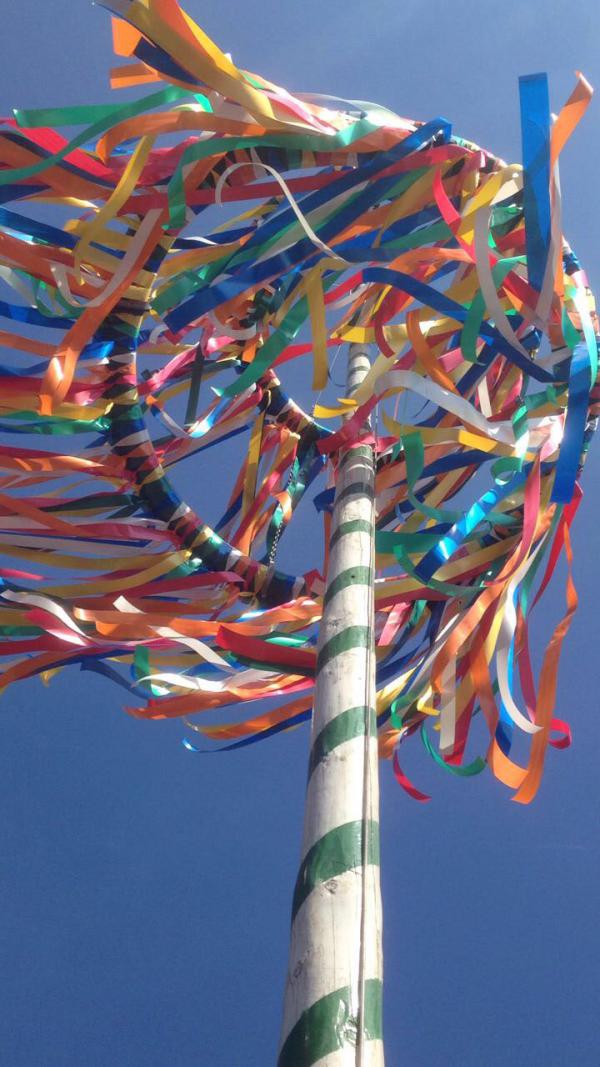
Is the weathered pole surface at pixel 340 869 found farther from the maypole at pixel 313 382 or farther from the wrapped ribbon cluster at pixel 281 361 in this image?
the wrapped ribbon cluster at pixel 281 361

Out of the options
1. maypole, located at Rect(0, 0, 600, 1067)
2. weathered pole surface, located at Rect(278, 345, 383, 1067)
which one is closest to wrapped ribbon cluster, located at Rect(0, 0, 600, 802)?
maypole, located at Rect(0, 0, 600, 1067)

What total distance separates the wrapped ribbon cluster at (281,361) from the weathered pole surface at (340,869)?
41 centimetres

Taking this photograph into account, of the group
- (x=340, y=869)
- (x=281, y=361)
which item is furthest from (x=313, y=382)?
(x=340, y=869)

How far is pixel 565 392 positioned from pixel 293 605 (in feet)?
3.18

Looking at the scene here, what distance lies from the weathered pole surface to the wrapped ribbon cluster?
41cm

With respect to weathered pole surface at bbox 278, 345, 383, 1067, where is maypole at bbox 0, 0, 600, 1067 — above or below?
above

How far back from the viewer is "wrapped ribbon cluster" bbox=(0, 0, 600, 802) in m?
2.44

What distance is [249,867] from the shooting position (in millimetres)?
6484

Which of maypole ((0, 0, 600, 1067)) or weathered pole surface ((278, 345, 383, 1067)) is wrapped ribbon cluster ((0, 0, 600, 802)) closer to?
maypole ((0, 0, 600, 1067))

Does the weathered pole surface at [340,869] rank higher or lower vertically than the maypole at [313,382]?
lower

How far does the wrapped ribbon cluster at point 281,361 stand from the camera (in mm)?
2443

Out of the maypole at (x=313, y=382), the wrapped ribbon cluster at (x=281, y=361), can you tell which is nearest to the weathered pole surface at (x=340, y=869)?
the maypole at (x=313, y=382)

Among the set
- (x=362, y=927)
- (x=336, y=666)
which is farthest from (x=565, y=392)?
(x=362, y=927)

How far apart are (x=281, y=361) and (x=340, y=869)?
2.05m
